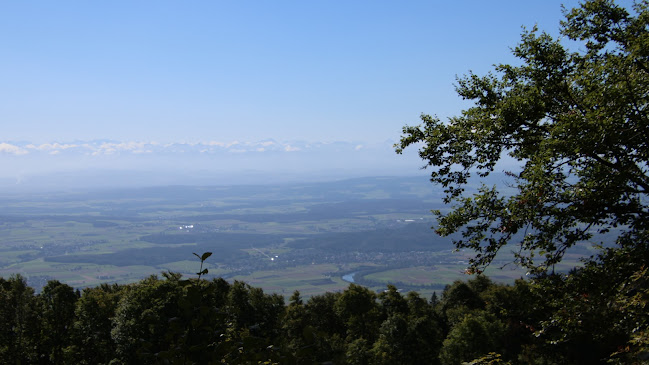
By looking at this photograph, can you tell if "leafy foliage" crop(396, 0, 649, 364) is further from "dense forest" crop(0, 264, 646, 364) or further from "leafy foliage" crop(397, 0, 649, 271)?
"dense forest" crop(0, 264, 646, 364)

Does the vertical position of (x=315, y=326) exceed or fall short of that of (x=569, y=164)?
it falls short

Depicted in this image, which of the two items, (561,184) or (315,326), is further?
(315,326)

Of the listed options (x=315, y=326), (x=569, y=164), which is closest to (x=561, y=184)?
(x=569, y=164)

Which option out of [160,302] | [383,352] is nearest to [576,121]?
[160,302]

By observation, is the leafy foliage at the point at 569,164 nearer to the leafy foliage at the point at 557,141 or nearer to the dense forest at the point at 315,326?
the leafy foliage at the point at 557,141

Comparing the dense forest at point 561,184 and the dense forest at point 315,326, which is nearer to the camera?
the dense forest at point 561,184

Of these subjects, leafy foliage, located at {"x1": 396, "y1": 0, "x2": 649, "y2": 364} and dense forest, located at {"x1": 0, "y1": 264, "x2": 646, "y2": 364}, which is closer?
leafy foliage, located at {"x1": 396, "y1": 0, "x2": 649, "y2": 364}

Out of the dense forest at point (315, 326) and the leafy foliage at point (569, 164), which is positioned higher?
the leafy foliage at point (569, 164)

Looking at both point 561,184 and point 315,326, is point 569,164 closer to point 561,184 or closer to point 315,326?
point 561,184

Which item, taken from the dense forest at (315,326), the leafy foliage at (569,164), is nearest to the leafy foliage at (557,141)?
the leafy foliage at (569,164)

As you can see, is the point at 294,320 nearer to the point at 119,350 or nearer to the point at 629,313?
the point at 119,350

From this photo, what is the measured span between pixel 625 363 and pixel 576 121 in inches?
191

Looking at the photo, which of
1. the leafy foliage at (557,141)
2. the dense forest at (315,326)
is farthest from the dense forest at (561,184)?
the dense forest at (315,326)

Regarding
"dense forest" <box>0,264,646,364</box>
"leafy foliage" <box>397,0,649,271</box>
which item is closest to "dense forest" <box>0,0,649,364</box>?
"leafy foliage" <box>397,0,649,271</box>
